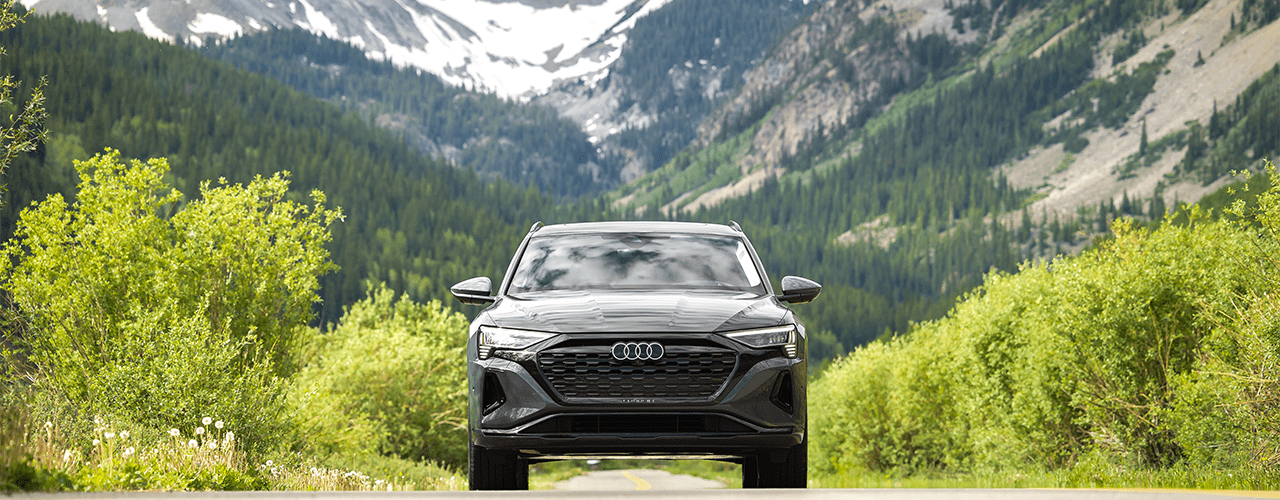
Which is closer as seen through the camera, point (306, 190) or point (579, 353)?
point (579, 353)

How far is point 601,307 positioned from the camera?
7.84 metres

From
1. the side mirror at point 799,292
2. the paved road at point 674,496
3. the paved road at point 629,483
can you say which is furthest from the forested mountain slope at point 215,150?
the paved road at point 674,496

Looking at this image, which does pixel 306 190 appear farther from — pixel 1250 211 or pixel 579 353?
pixel 579 353

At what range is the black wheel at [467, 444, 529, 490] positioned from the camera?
26.9 feet

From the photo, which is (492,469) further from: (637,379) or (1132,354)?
(1132,354)

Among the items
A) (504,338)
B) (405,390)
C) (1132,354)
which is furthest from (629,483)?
(504,338)

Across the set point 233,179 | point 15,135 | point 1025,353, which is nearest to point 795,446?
point 15,135

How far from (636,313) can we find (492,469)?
1709mm

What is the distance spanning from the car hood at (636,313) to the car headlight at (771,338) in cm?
5

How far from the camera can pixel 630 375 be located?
24.5 ft

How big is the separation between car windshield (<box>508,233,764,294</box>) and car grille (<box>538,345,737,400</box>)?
139cm

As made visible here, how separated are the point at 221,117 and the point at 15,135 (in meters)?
192

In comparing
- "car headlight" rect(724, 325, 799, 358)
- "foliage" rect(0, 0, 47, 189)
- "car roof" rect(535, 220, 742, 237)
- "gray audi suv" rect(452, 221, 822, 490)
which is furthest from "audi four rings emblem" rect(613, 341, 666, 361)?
"foliage" rect(0, 0, 47, 189)

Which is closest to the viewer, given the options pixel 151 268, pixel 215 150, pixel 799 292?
pixel 799 292
